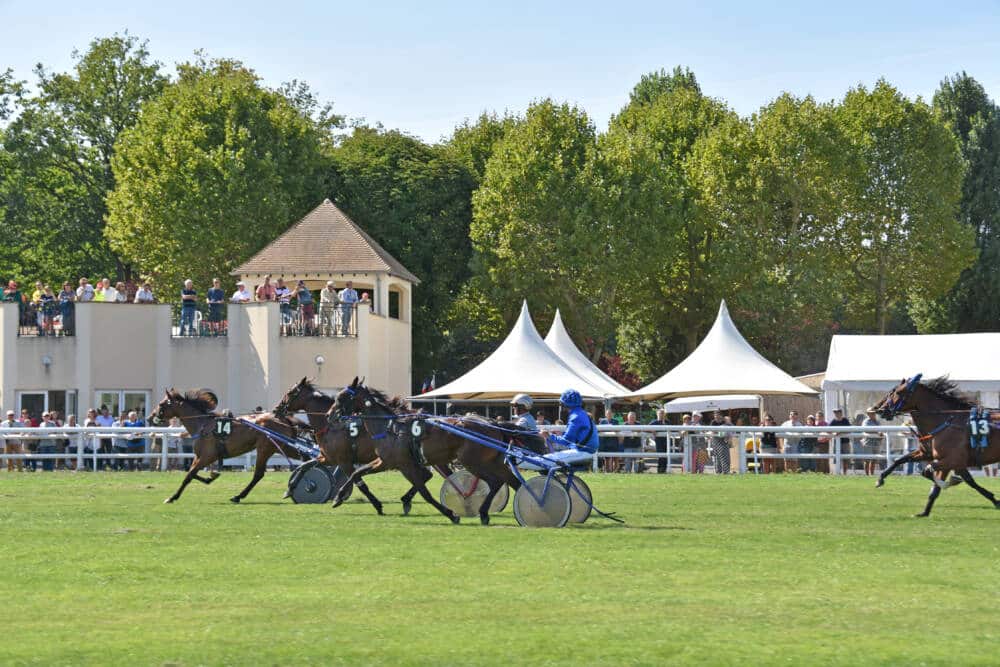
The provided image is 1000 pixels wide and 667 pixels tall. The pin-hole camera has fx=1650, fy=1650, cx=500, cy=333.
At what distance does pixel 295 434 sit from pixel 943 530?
10.5 m

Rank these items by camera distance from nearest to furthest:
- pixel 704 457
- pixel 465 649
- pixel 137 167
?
pixel 465 649, pixel 704 457, pixel 137 167

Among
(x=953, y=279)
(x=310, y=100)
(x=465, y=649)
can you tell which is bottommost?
(x=465, y=649)

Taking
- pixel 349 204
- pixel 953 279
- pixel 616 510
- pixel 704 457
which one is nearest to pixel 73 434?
pixel 704 457

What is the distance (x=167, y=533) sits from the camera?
1836 cm

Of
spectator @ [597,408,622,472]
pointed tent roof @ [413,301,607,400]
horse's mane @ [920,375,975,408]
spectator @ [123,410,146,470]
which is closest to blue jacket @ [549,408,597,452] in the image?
horse's mane @ [920,375,975,408]

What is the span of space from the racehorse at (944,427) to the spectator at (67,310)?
32490 mm

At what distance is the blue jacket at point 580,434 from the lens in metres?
19.3

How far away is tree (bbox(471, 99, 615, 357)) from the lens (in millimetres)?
63106

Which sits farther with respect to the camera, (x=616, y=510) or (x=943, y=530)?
(x=616, y=510)

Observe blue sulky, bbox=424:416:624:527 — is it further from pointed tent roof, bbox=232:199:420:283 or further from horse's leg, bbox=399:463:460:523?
pointed tent roof, bbox=232:199:420:283

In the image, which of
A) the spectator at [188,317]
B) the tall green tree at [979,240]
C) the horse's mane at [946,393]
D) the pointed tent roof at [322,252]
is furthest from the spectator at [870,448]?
the tall green tree at [979,240]

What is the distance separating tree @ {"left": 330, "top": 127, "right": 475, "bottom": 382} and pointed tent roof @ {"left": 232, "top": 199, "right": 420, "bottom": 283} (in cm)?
951

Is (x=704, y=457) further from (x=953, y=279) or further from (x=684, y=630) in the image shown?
(x=953, y=279)

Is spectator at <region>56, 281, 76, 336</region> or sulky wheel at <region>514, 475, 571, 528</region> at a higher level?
spectator at <region>56, 281, 76, 336</region>
